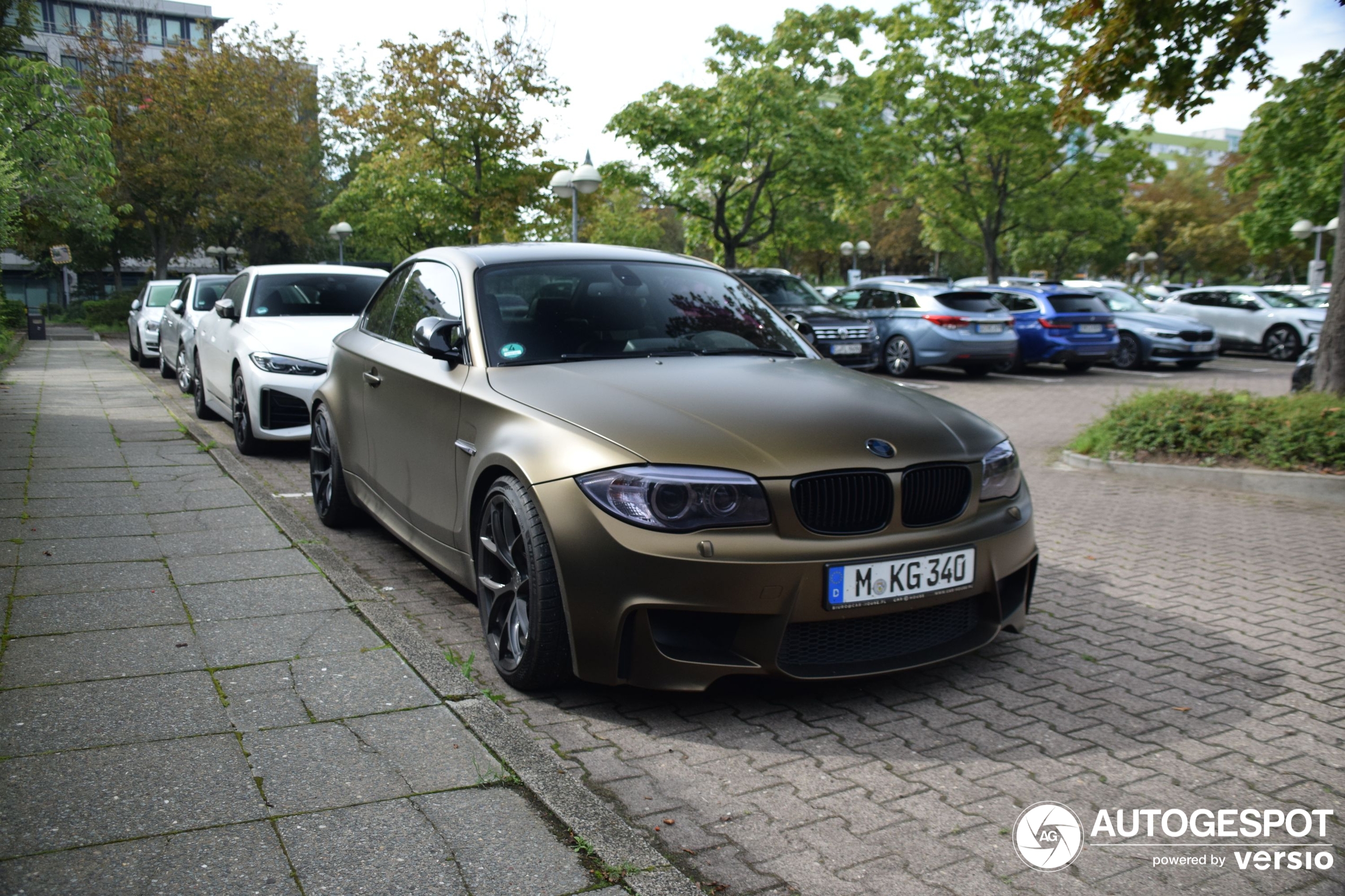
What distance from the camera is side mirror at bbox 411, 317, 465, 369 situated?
14.8 ft

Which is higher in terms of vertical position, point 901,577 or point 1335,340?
point 1335,340

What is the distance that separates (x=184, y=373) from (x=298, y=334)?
17.7ft

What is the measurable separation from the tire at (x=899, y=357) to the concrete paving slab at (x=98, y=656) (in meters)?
15.1

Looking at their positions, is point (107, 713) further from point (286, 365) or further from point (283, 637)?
point (286, 365)

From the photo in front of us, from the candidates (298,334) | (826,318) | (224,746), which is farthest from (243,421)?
(826,318)

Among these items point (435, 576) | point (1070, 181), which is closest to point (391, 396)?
point (435, 576)

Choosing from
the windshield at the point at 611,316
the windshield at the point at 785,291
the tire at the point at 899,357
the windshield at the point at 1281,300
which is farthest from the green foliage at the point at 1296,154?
the windshield at the point at 611,316

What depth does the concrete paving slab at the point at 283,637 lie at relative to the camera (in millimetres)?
4062

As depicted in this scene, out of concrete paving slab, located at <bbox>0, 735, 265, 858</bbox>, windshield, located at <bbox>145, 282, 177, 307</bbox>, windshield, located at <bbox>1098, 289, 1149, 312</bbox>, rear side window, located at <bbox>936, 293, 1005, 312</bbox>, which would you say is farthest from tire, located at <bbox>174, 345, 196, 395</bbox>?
windshield, located at <bbox>1098, 289, 1149, 312</bbox>

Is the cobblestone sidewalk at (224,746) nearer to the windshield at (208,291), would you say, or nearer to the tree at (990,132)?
the windshield at (208,291)

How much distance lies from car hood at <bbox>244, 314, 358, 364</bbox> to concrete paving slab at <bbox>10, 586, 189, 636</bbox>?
4257 millimetres

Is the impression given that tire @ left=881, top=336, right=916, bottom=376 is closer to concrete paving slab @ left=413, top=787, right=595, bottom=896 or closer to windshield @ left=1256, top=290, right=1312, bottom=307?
windshield @ left=1256, top=290, right=1312, bottom=307

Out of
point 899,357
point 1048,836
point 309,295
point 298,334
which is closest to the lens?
point 1048,836

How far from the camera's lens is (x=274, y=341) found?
359 inches
